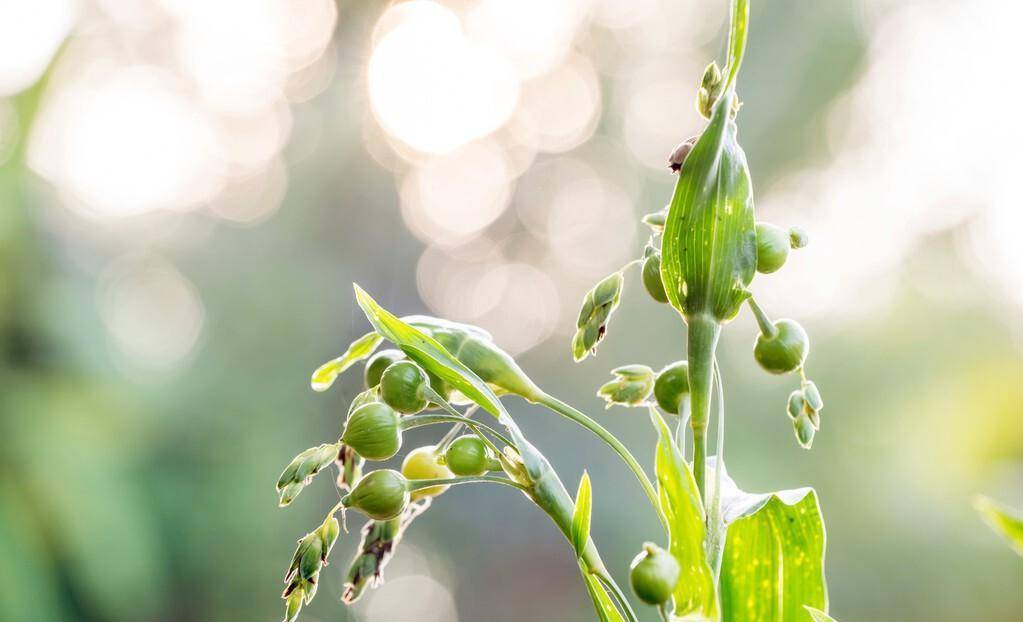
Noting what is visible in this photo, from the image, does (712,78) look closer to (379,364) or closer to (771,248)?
(771,248)

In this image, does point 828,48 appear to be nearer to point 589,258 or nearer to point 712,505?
point 589,258

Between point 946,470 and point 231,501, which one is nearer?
point 231,501

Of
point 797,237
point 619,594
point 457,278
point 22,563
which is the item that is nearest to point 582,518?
point 619,594

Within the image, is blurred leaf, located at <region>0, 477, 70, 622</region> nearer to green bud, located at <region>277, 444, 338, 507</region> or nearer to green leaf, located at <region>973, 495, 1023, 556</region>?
green bud, located at <region>277, 444, 338, 507</region>

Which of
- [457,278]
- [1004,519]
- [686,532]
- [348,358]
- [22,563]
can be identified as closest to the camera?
[1004,519]

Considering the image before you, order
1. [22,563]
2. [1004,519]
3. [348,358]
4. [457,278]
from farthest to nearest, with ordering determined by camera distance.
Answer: [457,278] < [22,563] < [348,358] < [1004,519]

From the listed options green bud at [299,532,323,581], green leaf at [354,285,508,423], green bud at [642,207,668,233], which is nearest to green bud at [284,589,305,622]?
green bud at [299,532,323,581]

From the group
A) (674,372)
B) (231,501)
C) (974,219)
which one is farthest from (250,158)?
(674,372)

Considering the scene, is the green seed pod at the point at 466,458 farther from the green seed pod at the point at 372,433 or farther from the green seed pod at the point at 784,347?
the green seed pod at the point at 784,347
